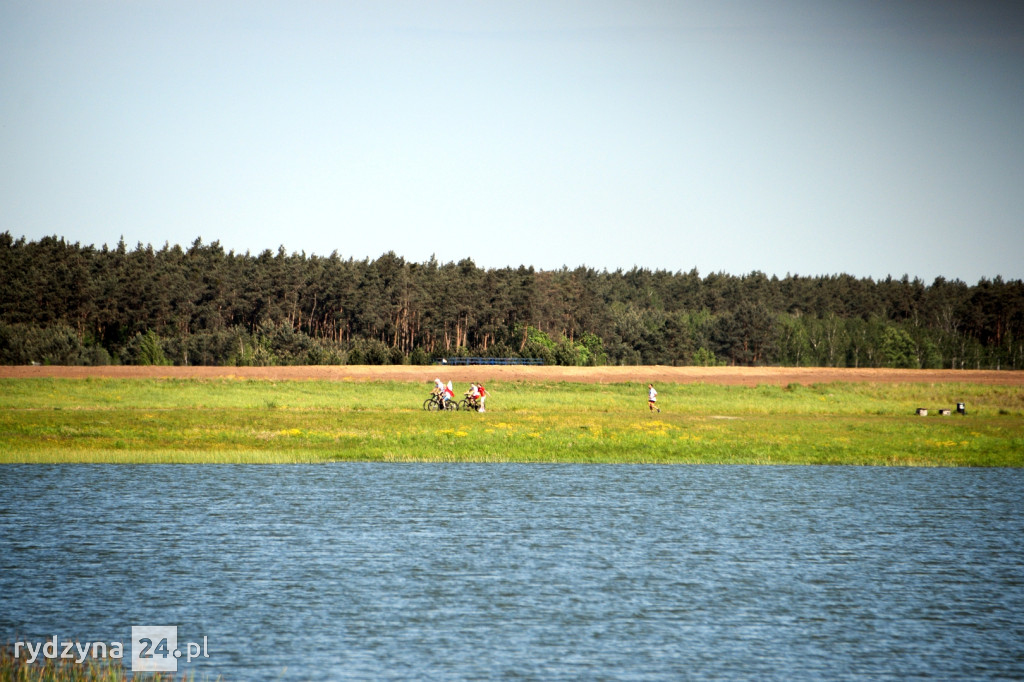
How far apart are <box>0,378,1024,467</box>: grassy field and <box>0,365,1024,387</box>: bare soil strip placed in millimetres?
9793

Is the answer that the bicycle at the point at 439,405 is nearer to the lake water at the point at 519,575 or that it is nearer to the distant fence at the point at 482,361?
the lake water at the point at 519,575

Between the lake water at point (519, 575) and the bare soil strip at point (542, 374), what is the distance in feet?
176

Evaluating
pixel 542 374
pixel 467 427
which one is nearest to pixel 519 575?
pixel 467 427

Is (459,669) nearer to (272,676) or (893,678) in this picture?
(272,676)

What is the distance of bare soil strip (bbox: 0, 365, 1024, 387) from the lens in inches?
3706

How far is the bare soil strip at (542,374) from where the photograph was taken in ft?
309

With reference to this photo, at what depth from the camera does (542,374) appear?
10606cm

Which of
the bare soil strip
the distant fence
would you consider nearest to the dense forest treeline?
the distant fence

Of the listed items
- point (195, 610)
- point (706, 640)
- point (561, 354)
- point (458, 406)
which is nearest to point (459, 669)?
point (706, 640)

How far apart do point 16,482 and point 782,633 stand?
3136 cm

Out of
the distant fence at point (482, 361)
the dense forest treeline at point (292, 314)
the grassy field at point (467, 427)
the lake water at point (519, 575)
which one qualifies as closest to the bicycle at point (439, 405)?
the grassy field at point (467, 427)

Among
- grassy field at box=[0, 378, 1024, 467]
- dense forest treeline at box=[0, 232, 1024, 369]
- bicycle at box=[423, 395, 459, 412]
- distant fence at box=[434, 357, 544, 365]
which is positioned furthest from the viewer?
dense forest treeline at box=[0, 232, 1024, 369]

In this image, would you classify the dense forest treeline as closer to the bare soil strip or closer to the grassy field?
the bare soil strip

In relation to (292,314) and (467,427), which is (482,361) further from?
(467,427)
